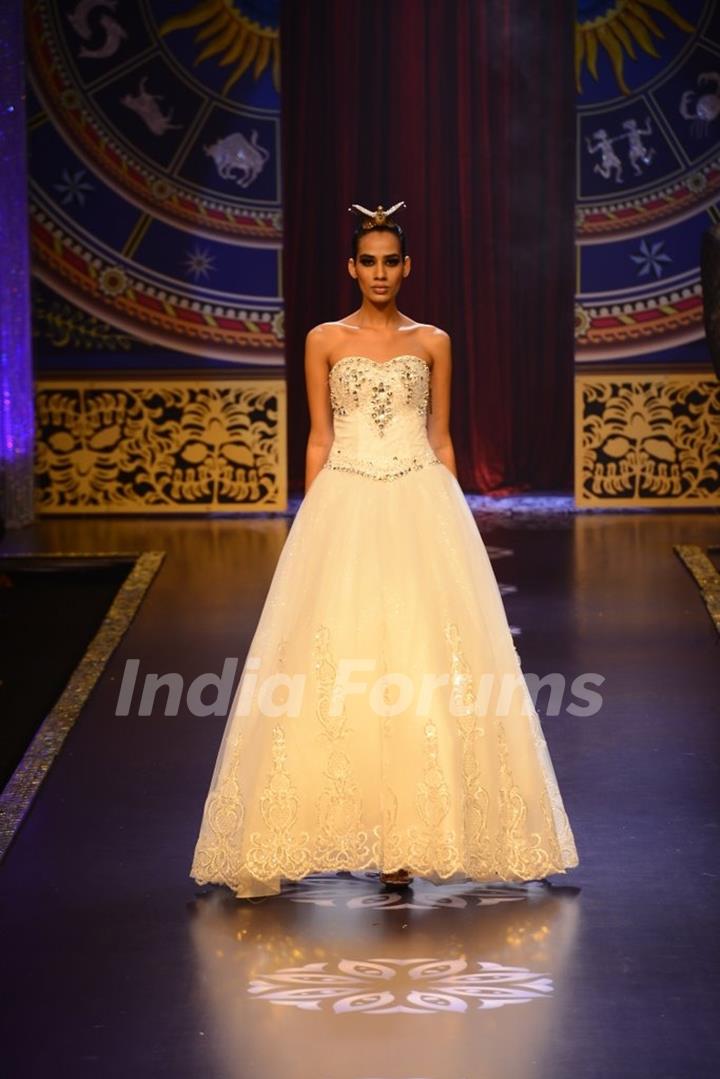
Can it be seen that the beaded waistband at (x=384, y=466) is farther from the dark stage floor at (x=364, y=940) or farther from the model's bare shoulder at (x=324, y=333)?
the dark stage floor at (x=364, y=940)

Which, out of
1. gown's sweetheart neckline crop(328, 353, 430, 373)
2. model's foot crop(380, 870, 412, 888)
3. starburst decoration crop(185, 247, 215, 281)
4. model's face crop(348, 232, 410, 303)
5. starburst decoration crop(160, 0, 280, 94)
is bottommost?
model's foot crop(380, 870, 412, 888)

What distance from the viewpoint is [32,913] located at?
3.39m

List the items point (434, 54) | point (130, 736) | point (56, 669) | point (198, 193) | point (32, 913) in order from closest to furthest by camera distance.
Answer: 1. point (32, 913)
2. point (130, 736)
3. point (56, 669)
4. point (198, 193)
5. point (434, 54)

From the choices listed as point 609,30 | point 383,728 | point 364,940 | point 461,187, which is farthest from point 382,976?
point 461,187

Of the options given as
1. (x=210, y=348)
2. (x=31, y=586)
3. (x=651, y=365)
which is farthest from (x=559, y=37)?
(x=31, y=586)

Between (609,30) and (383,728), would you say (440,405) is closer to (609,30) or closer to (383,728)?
(383,728)

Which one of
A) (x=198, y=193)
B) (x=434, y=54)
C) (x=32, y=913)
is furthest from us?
(x=434, y=54)

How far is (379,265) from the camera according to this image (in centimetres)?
350

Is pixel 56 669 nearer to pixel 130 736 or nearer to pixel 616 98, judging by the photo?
pixel 130 736

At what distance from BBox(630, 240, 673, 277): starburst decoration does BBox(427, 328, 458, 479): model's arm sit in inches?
197

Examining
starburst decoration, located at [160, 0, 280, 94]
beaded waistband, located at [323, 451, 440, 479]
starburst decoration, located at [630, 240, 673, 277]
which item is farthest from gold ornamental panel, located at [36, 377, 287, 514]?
beaded waistband, located at [323, 451, 440, 479]

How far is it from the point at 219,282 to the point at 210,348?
318mm

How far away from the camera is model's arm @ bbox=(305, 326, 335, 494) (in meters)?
3.57

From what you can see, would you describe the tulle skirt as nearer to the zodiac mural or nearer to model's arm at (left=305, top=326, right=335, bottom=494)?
model's arm at (left=305, top=326, right=335, bottom=494)
